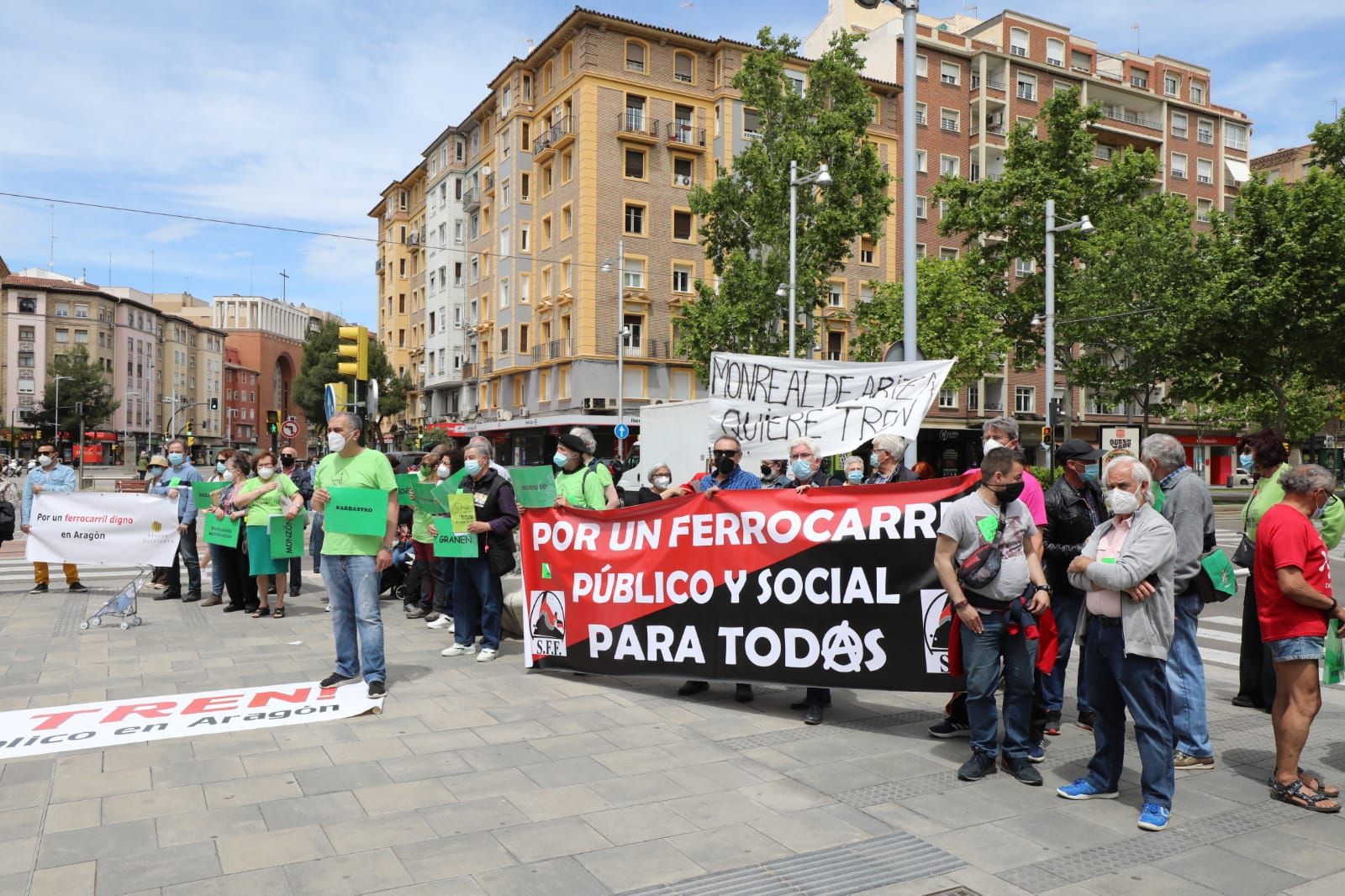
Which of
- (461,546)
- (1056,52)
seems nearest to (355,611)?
(461,546)

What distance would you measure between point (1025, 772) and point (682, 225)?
147ft

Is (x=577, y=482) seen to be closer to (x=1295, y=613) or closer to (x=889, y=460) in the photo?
(x=889, y=460)

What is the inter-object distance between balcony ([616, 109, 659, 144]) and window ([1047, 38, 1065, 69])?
2729 cm

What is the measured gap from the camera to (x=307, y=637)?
382 inches

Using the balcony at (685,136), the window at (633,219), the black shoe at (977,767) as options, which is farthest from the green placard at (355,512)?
the balcony at (685,136)

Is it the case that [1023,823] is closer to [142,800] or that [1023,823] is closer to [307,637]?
[142,800]

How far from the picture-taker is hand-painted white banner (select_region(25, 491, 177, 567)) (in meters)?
11.7

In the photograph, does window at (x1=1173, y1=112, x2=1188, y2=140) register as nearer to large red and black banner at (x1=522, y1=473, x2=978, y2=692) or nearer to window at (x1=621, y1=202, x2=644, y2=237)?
window at (x1=621, y1=202, x2=644, y2=237)

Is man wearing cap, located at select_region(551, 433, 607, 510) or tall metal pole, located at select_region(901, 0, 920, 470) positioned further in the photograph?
tall metal pole, located at select_region(901, 0, 920, 470)

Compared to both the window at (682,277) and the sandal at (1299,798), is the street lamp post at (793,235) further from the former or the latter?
the sandal at (1299,798)

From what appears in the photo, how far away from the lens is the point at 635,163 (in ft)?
154

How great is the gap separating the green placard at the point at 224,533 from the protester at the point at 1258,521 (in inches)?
394

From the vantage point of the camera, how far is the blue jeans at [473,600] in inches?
342

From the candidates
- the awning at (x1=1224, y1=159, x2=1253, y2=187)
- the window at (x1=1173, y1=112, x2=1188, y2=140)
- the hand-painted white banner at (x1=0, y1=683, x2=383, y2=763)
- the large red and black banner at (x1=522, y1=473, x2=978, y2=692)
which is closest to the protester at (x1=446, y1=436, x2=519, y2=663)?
the large red and black banner at (x1=522, y1=473, x2=978, y2=692)
